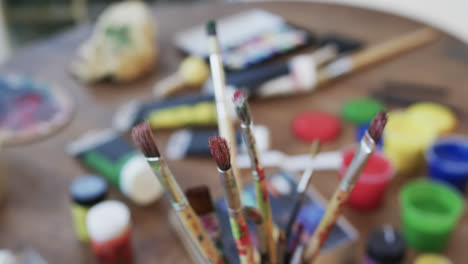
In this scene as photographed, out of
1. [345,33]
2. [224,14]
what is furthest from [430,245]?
[224,14]

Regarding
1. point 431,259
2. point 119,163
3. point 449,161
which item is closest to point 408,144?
point 449,161

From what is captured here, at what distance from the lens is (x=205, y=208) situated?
1.54 feet

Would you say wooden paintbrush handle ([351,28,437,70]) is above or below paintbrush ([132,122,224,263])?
below

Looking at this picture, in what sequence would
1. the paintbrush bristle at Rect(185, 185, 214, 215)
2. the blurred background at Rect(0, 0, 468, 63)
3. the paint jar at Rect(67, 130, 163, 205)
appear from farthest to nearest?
the blurred background at Rect(0, 0, 468, 63), the paint jar at Rect(67, 130, 163, 205), the paintbrush bristle at Rect(185, 185, 214, 215)

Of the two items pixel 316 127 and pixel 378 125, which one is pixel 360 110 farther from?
pixel 378 125

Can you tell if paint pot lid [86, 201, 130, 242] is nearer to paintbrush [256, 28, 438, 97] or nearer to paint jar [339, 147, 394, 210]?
paint jar [339, 147, 394, 210]

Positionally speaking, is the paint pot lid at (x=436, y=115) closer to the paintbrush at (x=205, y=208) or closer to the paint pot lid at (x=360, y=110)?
the paint pot lid at (x=360, y=110)

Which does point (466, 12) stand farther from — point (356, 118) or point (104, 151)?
point (104, 151)

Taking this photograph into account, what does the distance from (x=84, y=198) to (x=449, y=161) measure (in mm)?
501

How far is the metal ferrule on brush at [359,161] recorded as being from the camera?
38 centimetres

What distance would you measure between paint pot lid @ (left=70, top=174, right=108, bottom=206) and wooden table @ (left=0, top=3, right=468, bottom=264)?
7 cm

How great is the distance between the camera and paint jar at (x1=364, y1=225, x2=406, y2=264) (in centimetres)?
53

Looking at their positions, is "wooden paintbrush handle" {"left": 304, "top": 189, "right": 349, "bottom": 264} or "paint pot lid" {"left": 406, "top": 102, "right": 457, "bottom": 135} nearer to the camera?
"wooden paintbrush handle" {"left": 304, "top": 189, "right": 349, "bottom": 264}

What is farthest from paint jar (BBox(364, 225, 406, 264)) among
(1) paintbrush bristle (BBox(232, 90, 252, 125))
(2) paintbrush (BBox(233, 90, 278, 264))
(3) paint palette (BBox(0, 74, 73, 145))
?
(3) paint palette (BBox(0, 74, 73, 145))
